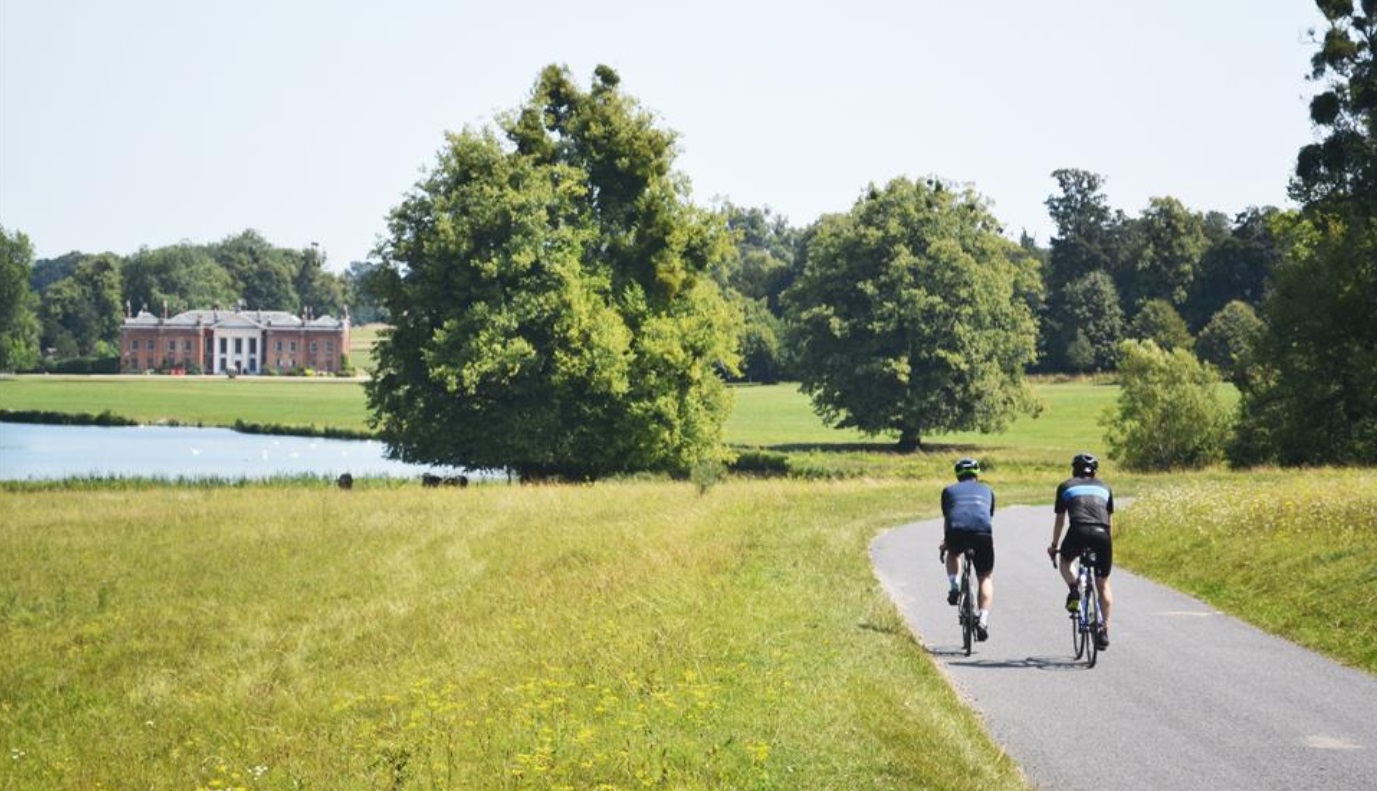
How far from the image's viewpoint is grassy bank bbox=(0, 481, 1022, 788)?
1154 centimetres

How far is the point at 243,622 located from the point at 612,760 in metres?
14.8

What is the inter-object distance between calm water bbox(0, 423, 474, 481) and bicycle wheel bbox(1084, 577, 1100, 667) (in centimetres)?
4965

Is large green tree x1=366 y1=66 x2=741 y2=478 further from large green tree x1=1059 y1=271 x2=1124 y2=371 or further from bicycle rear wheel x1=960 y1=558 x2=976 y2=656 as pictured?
large green tree x1=1059 y1=271 x2=1124 y2=371

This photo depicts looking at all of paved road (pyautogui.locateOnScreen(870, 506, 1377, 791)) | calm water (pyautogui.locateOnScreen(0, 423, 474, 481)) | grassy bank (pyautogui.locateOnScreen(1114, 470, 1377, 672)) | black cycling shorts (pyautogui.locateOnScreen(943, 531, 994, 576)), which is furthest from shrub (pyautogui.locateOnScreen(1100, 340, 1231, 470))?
black cycling shorts (pyautogui.locateOnScreen(943, 531, 994, 576))

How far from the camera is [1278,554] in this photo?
2209 cm

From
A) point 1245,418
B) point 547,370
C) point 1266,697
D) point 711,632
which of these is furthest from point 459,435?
point 1266,697

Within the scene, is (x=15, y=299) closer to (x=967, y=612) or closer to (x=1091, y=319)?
(x=1091, y=319)

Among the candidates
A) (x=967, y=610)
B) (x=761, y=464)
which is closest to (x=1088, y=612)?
(x=967, y=610)

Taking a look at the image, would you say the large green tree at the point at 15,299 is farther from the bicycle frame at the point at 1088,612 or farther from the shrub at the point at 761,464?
the bicycle frame at the point at 1088,612

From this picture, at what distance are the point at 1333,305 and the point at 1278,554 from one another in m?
34.9

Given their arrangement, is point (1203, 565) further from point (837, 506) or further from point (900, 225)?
point (900, 225)

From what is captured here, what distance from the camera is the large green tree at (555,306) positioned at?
175 ft

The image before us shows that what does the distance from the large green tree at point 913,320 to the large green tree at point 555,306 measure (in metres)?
19.2

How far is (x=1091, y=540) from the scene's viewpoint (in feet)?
52.8
